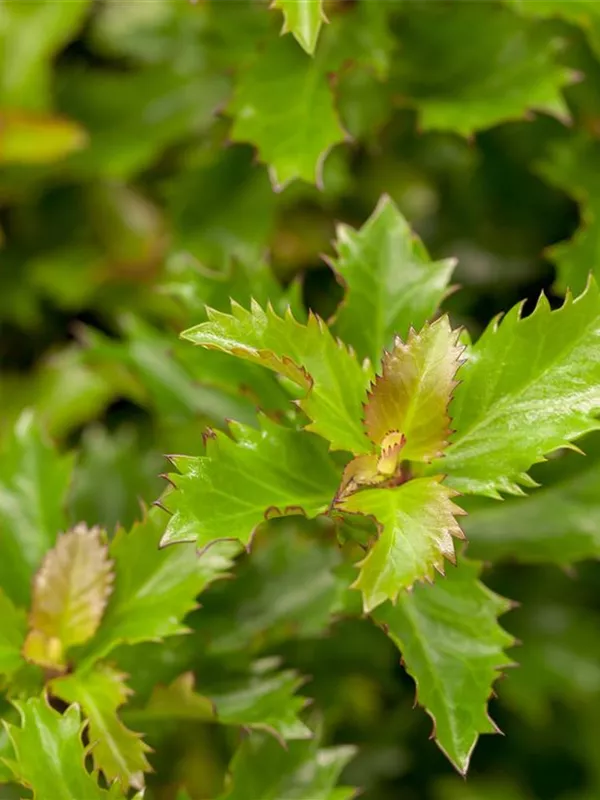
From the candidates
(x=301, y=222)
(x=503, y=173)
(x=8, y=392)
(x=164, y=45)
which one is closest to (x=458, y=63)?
(x=503, y=173)

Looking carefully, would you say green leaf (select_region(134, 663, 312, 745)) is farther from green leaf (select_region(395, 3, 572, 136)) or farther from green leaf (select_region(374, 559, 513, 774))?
green leaf (select_region(395, 3, 572, 136))

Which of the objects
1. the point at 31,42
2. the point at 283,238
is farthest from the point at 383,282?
the point at 31,42

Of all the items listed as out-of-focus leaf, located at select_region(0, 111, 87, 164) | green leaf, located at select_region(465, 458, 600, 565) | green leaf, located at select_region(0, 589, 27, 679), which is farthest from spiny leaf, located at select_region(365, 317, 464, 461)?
out-of-focus leaf, located at select_region(0, 111, 87, 164)

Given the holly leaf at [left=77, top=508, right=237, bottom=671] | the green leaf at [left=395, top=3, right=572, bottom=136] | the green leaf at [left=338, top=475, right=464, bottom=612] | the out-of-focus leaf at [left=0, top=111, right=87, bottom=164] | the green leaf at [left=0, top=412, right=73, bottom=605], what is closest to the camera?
the green leaf at [left=338, top=475, right=464, bottom=612]

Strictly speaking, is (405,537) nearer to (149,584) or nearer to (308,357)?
(308,357)

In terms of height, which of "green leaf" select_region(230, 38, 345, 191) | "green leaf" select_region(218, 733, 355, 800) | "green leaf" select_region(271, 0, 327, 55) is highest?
"green leaf" select_region(271, 0, 327, 55)

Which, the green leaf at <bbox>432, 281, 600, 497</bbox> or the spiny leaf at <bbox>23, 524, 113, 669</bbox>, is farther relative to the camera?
the spiny leaf at <bbox>23, 524, 113, 669</bbox>

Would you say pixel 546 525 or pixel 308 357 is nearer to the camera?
pixel 308 357

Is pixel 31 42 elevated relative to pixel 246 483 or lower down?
elevated
